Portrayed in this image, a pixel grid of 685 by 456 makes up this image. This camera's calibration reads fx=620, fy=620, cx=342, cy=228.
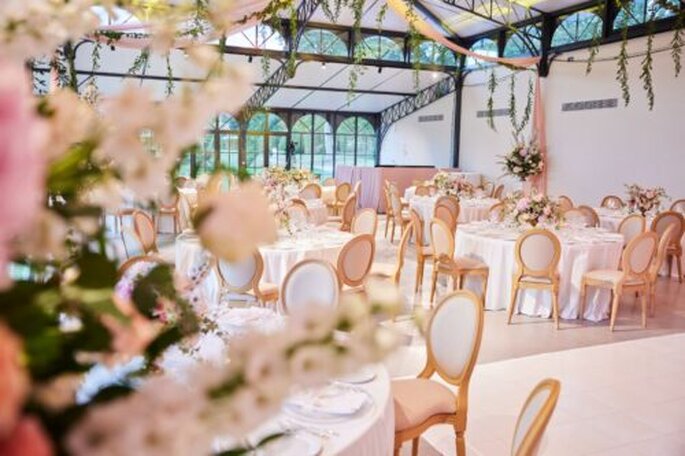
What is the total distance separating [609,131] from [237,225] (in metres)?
12.1

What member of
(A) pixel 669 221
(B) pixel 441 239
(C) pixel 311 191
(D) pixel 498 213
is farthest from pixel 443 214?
(C) pixel 311 191

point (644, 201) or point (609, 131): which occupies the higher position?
point (609, 131)

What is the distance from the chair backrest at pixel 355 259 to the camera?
5.10m

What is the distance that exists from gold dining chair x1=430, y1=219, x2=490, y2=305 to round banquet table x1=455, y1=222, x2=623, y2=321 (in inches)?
5.2

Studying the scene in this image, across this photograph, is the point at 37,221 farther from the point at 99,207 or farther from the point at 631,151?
the point at 631,151

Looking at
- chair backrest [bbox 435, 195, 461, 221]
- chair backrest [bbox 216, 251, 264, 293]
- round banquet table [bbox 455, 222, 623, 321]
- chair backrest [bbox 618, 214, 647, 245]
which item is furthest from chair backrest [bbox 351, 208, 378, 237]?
chair backrest [bbox 618, 214, 647, 245]

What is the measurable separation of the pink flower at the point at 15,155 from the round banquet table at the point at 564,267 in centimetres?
643

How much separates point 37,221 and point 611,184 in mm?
12041

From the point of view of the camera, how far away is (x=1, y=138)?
34 cm

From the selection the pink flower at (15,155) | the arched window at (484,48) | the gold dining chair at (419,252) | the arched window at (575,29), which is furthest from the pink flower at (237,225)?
the arched window at (484,48)

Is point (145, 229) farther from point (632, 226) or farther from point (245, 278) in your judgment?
point (632, 226)

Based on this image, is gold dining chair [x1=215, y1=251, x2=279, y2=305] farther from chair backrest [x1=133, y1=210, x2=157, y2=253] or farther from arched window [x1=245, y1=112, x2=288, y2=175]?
arched window [x1=245, y1=112, x2=288, y2=175]

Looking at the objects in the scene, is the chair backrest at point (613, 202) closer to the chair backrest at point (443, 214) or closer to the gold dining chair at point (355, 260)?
the chair backrest at point (443, 214)

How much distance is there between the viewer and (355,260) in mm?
5207
